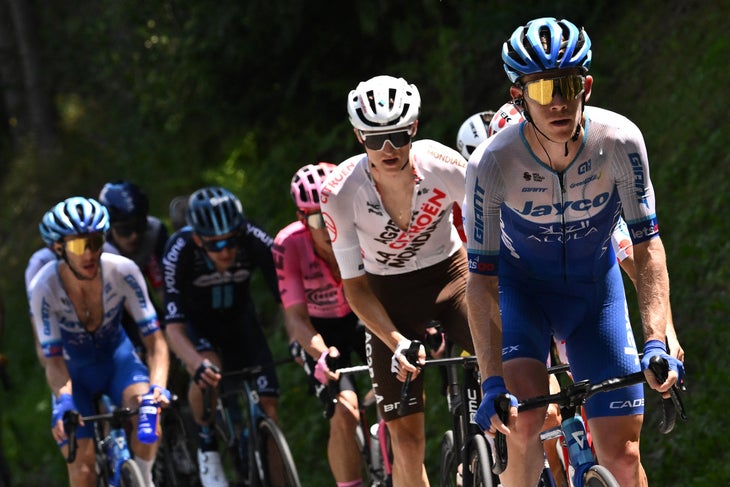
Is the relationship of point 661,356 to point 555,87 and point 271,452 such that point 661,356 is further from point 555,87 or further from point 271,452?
point 271,452

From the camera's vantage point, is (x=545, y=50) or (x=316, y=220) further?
(x=316, y=220)

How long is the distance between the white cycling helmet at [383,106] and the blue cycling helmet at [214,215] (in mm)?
2327

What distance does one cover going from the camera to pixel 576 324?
5391mm

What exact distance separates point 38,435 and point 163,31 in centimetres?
537

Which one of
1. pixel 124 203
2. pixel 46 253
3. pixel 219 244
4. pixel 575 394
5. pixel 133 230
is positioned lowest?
pixel 575 394

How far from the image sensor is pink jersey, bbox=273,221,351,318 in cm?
798

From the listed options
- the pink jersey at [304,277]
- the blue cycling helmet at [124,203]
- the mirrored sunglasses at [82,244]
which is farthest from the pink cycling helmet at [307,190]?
the blue cycling helmet at [124,203]

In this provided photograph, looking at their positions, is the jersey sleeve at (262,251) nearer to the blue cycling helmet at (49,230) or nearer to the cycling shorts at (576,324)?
the blue cycling helmet at (49,230)

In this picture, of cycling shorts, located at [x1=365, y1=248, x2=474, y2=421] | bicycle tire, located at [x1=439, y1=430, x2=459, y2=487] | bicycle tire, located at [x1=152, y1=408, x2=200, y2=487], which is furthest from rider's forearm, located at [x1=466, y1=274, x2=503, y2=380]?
bicycle tire, located at [x1=152, y1=408, x2=200, y2=487]

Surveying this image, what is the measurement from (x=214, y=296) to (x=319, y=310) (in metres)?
1.06

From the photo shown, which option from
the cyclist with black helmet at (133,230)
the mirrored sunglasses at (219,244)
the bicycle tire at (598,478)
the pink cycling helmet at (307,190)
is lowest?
the bicycle tire at (598,478)

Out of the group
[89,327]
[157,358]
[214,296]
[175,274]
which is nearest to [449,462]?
[157,358]

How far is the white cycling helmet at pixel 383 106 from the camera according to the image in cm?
619

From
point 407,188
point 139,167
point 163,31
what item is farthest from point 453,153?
point 139,167
